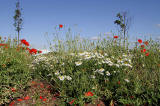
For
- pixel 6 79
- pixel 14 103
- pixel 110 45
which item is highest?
pixel 110 45

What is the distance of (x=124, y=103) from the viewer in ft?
10.0

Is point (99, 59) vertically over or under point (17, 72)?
over

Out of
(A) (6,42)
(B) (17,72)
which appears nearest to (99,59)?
(B) (17,72)

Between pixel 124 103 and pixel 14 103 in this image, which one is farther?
pixel 14 103

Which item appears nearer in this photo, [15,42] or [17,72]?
[17,72]

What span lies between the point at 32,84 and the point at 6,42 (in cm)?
246

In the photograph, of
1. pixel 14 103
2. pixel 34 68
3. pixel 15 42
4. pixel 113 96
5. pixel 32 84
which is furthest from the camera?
pixel 15 42

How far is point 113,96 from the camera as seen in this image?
135 inches

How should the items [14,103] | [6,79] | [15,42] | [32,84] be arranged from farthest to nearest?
[15,42] < [32,84] < [6,79] < [14,103]

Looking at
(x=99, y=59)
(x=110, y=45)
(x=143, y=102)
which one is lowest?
(x=143, y=102)

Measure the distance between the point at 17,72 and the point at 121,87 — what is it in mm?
2765

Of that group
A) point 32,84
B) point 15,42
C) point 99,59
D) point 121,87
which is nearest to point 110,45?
point 99,59

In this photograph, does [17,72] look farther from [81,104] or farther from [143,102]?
[143,102]

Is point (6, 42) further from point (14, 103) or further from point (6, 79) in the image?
point (14, 103)
